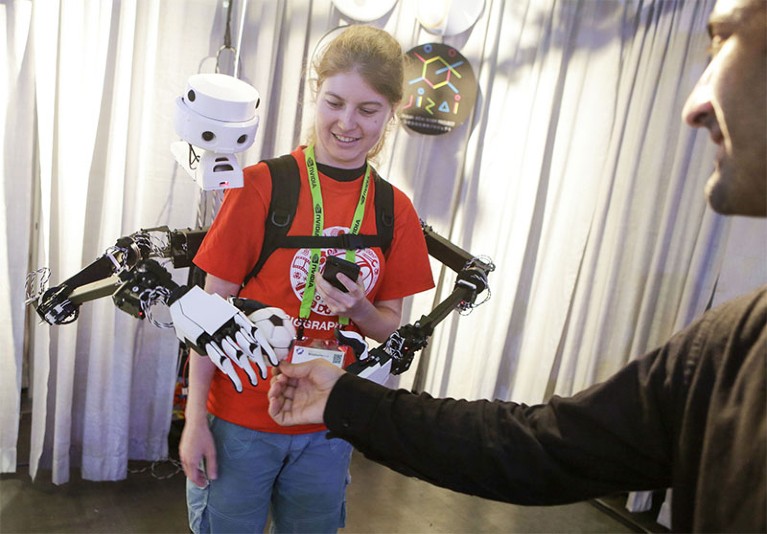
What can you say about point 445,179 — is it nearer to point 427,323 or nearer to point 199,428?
point 427,323

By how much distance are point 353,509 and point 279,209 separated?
159 centimetres

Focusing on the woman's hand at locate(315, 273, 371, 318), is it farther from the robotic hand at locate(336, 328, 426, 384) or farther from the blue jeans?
the blue jeans

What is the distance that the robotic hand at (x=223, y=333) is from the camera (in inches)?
43.0

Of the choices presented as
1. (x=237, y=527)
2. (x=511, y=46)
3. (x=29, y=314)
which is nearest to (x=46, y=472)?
(x=29, y=314)

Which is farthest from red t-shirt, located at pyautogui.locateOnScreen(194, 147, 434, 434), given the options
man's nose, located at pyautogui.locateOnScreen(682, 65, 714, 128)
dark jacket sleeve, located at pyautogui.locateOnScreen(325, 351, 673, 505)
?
man's nose, located at pyautogui.locateOnScreen(682, 65, 714, 128)

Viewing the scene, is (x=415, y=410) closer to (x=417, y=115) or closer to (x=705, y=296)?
(x=417, y=115)

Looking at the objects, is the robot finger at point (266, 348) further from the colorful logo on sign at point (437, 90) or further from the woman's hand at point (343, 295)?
the colorful logo on sign at point (437, 90)

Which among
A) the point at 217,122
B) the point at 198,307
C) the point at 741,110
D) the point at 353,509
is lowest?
the point at 353,509

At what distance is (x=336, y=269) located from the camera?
1229 millimetres

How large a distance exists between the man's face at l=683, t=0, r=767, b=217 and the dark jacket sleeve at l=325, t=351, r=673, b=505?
262mm

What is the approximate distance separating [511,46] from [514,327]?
51.3 inches

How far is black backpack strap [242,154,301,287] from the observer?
1.24 m

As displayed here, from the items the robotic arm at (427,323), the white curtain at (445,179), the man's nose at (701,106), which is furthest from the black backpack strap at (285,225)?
the white curtain at (445,179)

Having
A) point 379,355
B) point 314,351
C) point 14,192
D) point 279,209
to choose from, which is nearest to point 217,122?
point 279,209
